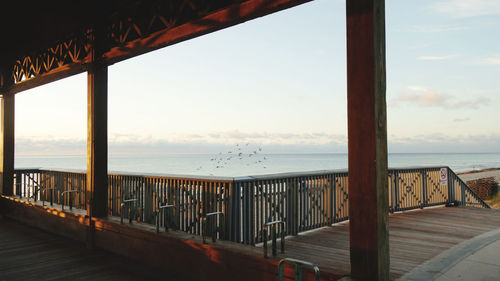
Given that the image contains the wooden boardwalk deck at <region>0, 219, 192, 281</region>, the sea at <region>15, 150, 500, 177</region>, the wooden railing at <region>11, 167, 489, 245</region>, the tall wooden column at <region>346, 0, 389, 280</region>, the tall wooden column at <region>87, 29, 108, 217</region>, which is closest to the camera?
the tall wooden column at <region>346, 0, 389, 280</region>

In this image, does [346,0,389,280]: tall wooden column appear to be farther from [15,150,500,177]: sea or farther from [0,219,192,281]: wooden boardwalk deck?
[15,150,500,177]: sea

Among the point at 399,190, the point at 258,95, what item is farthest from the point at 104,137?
the point at 258,95

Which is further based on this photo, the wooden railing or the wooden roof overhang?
the wooden railing

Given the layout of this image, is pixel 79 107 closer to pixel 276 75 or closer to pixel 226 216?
pixel 276 75

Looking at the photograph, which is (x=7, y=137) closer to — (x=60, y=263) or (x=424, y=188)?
(x=60, y=263)

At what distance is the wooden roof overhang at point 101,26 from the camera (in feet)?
15.7

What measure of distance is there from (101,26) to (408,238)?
23.3 ft

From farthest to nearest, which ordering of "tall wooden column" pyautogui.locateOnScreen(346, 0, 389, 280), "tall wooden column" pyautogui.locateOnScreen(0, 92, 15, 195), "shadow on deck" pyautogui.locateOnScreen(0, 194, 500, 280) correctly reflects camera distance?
"tall wooden column" pyautogui.locateOnScreen(0, 92, 15, 195)
"shadow on deck" pyautogui.locateOnScreen(0, 194, 500, 280)
"tall wooden column" pyautogui.locateOnScreen(346, 0, 389, 280)

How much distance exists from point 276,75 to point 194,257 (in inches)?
3910

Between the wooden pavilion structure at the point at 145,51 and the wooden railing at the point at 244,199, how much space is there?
0.90m

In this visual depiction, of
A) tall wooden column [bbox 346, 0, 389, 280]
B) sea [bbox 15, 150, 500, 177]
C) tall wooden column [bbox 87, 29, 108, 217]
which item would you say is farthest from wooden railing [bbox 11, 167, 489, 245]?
sea [bbox 15, 150, 500, 177]

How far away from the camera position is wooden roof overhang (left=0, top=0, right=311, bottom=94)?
4.79 metres

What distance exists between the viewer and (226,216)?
5801mm

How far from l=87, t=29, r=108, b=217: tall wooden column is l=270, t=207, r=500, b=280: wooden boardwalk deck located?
4.00 meters
